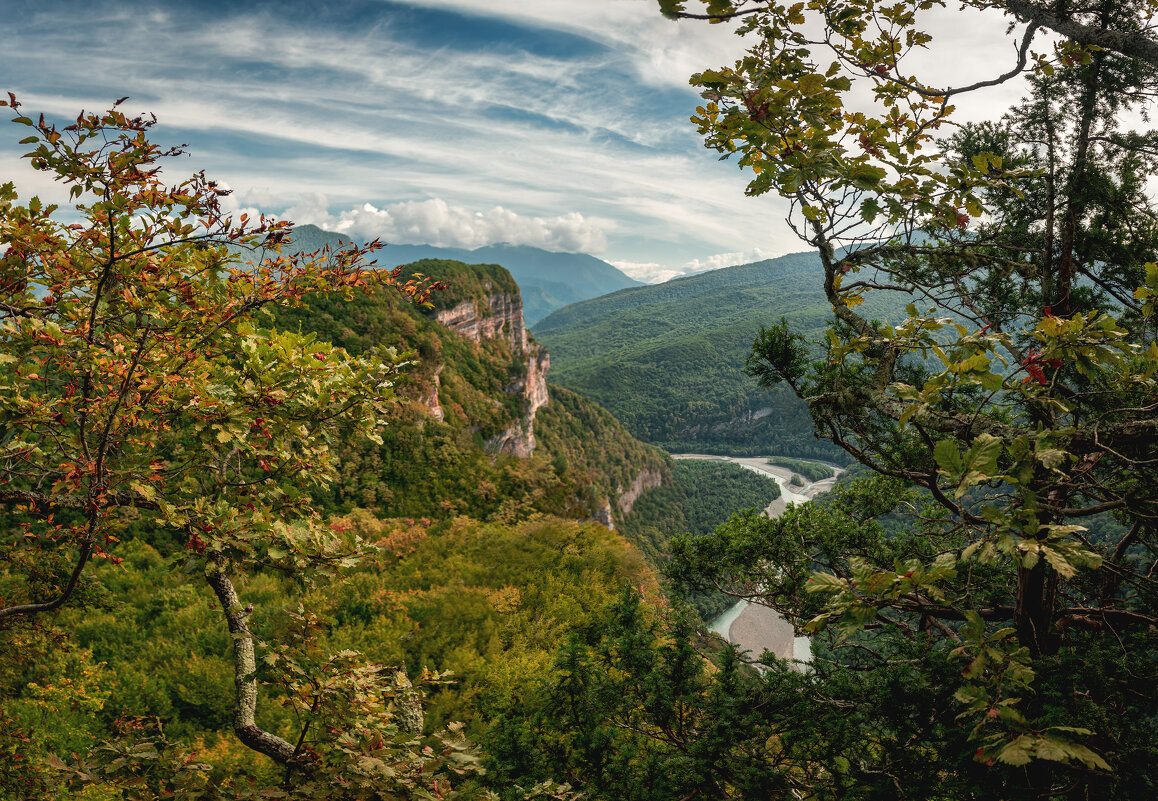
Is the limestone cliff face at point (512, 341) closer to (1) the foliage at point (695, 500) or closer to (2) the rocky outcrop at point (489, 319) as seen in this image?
(2) the rocky outcrop at point (489, 319)

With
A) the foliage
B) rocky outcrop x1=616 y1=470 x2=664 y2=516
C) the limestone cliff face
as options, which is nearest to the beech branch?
the limestone cliff face

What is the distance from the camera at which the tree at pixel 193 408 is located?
2.82 meters

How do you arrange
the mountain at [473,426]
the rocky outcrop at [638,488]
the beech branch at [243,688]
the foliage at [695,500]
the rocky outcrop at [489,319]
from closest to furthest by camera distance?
the beech branch at [243,688]
the mountain at [473,426]
the rocky outcrop at [489,319]
the foliage at [695,500]
the rocky outcrop at [638,488]

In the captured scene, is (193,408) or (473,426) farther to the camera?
(473,426)

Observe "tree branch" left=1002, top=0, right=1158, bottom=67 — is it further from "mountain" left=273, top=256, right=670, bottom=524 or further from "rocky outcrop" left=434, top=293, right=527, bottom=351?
"rocky outcrop" left=434, top=293, right=527, bottom=351

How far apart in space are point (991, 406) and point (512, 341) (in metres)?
99.2

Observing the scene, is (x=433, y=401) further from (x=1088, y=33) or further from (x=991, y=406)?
(x=1088, y=33)

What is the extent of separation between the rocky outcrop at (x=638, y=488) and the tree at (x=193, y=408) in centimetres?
8657

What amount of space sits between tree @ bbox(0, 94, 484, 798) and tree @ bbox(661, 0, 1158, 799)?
2731 mm

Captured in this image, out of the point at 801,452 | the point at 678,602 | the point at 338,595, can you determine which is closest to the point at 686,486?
the point at 801,452

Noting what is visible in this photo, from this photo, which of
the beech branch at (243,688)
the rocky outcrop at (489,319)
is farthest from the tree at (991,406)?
the rocky outcrop at (489,319)

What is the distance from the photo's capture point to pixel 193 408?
10.1 feet

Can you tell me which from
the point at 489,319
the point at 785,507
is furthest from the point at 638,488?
the point at 785,507

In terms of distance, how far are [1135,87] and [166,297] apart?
948 centimetres
